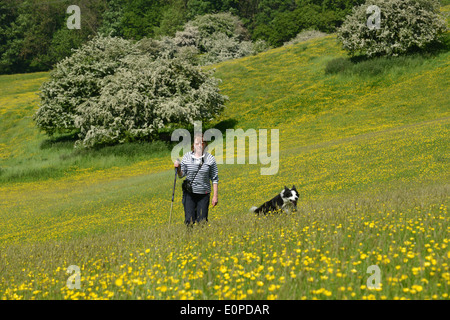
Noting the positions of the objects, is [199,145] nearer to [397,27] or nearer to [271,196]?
[271,196]

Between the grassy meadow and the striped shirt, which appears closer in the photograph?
the grassy meadow

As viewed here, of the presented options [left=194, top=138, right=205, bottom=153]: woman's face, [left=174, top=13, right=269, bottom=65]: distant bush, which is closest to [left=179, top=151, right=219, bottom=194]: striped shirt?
[left=194, top=138, right=205, bottom=153]: woman's face

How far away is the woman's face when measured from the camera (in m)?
9.22

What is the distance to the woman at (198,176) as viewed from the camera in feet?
30.9

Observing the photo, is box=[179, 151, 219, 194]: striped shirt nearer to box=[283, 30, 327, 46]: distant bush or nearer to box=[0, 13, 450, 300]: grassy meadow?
box=[0, 13, 450, 300]: grassy meadow

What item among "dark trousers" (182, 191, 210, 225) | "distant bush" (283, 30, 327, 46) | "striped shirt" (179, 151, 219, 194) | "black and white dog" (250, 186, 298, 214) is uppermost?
"distant bush" (283, 30, 327, 46)

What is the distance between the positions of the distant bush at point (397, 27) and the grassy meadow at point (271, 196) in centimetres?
208

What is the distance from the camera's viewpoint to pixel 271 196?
1953cm

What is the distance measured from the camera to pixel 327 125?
4106 centimetres

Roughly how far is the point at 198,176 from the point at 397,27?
4665 cm

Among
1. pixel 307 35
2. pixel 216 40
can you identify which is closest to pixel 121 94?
pixel 216 40

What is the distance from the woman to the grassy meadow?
1.74ft

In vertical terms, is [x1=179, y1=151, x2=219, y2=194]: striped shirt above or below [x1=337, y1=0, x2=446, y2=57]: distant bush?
below

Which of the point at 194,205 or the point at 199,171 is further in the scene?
the point at 194,205
